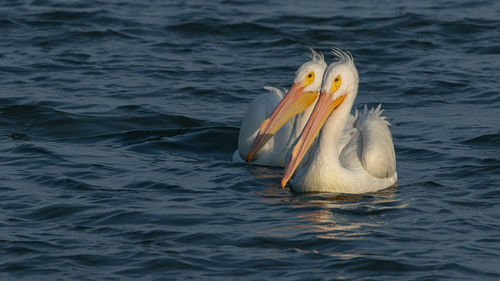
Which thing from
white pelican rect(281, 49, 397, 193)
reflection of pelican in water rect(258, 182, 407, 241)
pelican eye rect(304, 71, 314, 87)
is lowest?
reflection of pelican in water rect(258, 182, 407, 241)

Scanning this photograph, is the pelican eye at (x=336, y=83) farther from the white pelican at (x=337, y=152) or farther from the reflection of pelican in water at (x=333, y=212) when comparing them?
the reflection of pelican in water at (x=333, y=212)

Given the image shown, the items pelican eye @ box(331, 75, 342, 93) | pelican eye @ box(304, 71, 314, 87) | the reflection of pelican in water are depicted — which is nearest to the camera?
the reflection of pelican in water

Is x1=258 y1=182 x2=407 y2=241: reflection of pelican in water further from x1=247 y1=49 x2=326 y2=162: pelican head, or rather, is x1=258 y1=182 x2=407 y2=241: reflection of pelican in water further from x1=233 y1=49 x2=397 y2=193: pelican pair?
x1=247 y1=49 x2=326 y2=162: pelican head

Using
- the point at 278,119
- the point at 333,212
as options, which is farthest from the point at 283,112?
the point at 333,212

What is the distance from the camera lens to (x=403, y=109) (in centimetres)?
1029

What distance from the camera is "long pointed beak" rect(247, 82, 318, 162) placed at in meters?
8.06

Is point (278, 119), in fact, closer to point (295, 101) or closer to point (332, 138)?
point (295, 101)

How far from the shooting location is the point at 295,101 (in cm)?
812

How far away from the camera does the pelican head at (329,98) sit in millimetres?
7289

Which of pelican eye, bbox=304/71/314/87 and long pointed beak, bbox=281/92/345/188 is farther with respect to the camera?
pelican eye, bbox=304/71/314/87

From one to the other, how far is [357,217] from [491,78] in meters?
5.47

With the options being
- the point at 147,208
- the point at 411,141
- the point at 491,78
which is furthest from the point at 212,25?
the point at 147,208

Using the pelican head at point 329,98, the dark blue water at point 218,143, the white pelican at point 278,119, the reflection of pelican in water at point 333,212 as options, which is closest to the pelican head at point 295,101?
the white pelican at point 278,119

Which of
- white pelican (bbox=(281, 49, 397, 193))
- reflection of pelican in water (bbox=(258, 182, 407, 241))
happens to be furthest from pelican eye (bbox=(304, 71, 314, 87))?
reflection of pelican in water (bbox=(258, 182, 407, 241))
